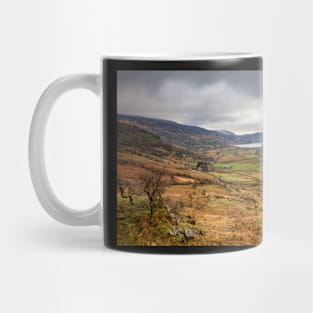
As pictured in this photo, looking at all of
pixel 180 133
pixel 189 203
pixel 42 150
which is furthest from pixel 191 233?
pixel 42 150

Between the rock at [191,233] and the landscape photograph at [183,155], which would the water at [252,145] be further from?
the rock at [191,233]

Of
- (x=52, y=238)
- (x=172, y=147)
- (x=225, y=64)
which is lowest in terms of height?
(x=52, y=238)

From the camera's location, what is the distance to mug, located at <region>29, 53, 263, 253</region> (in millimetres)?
1824

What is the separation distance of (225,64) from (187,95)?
0.07 m

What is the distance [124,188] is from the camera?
72.9 inches

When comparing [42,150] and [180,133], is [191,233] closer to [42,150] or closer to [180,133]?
[180,133]

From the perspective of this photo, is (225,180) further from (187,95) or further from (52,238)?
(52,238)

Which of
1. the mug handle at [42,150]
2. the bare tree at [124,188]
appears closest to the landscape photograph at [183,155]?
the bare tree at [124,188]

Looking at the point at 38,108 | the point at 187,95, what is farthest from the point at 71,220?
the point at 187,95

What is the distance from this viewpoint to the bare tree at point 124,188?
1850mm

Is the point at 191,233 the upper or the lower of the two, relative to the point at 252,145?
lower

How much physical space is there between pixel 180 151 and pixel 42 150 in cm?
25

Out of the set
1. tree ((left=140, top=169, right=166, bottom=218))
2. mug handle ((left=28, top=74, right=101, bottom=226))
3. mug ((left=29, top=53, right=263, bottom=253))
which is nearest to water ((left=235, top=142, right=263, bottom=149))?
mug ((left=29, top=53, right=263, bottom=253))

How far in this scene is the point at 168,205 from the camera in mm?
1835
